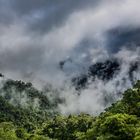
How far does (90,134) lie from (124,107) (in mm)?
12411

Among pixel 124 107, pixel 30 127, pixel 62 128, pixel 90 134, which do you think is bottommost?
pixel 90 134

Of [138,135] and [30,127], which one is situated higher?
[30,127]

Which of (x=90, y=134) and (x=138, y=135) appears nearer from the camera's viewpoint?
(x=138, y=135)

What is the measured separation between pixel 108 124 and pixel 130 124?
3.91m

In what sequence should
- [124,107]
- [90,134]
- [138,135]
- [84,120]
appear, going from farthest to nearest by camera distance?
1. [84,120]
2. [124,107]
3. [90,134]
4. [138,135]

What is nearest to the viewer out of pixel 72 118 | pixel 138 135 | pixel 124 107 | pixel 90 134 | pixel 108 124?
pixel 138 135

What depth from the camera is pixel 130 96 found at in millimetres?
90625

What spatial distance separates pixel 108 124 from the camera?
63562 millimetres

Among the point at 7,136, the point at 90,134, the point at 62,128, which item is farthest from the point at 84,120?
the point at 90,134

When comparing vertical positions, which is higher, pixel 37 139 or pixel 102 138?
pixel 37 139

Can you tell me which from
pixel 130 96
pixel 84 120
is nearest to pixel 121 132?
pixel 130 96

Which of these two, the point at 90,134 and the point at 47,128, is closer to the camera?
the point at 90,134

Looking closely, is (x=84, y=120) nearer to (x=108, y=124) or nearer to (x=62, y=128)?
(x=62, y=128)

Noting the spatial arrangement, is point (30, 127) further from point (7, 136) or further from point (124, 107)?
point (124, 107)
